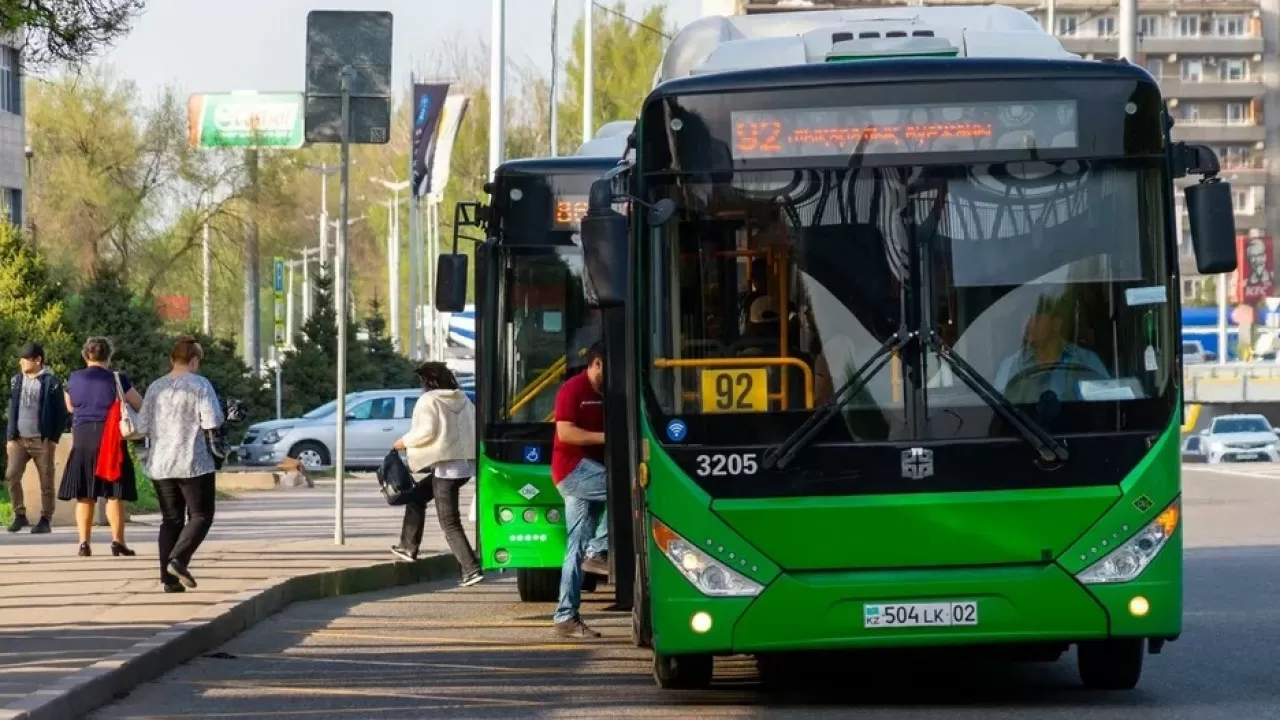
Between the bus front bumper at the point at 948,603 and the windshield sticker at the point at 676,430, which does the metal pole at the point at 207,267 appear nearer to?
the windshield sticker at the point at 676,430

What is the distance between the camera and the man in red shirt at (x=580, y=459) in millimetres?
13852

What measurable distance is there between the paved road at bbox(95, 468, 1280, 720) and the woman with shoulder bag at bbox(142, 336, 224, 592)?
0.81m

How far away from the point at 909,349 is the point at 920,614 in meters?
1.13

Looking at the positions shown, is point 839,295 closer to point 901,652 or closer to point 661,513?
point 661,513

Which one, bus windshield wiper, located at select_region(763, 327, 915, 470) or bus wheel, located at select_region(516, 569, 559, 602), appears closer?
bus windshield wiper, located at select_region(763, 327, 915, 470)

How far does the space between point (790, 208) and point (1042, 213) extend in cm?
109

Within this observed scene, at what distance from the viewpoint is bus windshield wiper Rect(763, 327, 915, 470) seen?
1035cm

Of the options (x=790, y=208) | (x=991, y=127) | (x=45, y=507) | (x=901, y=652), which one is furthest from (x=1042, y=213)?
(x=45, y=507)

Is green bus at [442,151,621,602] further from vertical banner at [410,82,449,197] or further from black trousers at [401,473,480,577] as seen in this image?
vertical banner at [410,82,449,197]

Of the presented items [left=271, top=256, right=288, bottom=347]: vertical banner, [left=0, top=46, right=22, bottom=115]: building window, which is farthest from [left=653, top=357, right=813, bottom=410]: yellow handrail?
[left=271, top=256, right=288, bottom=347]: vertical banner

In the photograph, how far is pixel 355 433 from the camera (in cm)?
4397

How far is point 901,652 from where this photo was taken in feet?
42.7

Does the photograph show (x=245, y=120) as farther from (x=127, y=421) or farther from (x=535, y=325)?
(x=535, y=325)

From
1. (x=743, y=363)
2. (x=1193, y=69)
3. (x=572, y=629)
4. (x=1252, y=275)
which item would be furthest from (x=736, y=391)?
(x=1193, y=69)
